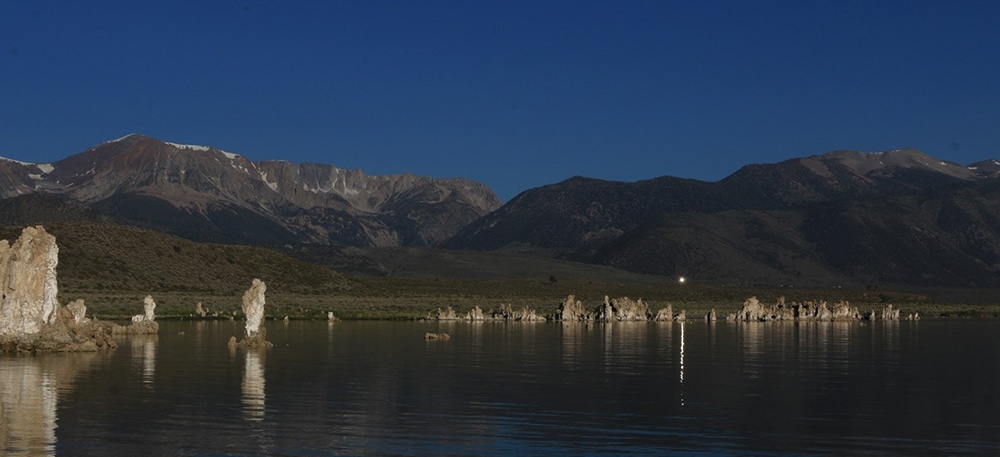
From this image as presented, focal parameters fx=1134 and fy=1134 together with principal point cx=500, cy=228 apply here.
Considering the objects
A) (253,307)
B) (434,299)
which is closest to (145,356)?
(253,307)

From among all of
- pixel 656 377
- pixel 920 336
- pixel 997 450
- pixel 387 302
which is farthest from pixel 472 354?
pixel 387 302

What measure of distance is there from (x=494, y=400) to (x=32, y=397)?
13368mm

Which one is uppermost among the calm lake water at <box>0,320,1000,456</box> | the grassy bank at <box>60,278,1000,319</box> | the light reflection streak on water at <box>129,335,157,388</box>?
the grassy bank at <box>60,278,1000,319</box>

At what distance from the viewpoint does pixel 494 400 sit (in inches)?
1344

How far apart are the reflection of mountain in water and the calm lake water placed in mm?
Answer: 74

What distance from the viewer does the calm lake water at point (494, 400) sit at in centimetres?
2564

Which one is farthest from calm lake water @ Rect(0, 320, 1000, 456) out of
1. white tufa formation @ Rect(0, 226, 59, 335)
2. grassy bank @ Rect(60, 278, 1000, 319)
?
grassy bank @ Rect(60, 278, 1000, 319)

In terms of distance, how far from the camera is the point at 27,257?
158 ft

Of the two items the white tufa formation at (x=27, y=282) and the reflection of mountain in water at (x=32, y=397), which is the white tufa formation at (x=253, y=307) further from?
the white tufa formation at (x=27, y=282)

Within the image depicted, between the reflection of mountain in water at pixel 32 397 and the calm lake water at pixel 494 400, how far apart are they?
0.24ft

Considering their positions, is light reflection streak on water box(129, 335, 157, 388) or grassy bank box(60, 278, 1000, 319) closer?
light reflection streak on water box(129, 335, 157, 388)

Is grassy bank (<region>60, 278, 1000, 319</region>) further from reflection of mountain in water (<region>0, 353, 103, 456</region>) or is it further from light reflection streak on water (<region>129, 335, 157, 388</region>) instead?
reflection of mountain in water (<region>0, 353, 103, 456</region>)

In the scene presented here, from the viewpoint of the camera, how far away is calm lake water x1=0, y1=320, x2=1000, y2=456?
25.6 metres

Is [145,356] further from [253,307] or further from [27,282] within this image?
[253,307]
